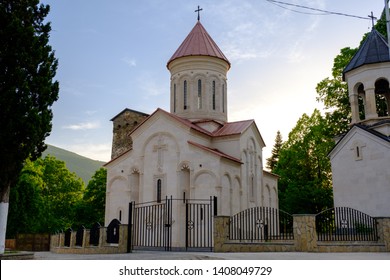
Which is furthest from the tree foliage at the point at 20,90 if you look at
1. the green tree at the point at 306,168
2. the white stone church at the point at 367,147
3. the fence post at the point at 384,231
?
the green tree at the point at 306,168

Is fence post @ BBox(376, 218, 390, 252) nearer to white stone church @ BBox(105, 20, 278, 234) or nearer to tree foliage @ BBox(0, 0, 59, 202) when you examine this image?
white stone church @ BBox(105, 20, 278, 234)

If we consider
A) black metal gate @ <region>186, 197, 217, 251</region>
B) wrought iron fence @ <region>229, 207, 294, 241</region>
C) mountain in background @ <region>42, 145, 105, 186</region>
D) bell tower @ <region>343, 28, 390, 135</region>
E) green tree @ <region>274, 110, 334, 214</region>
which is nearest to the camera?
wrought iron fence @ <region>229, 207, 294, 241</region>

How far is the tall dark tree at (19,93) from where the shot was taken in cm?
1200

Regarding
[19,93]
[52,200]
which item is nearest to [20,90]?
[19,93]

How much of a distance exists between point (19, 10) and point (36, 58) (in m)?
1.66

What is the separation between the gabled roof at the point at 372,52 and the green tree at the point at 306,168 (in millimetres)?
8213

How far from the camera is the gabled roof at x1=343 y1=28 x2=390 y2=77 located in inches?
800

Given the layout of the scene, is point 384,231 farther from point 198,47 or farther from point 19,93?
point 198,47

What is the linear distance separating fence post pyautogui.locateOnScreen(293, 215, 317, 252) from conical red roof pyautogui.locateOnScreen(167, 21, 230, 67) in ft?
53.4

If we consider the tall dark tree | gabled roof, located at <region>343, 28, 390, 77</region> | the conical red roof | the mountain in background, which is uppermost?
the mountain in background

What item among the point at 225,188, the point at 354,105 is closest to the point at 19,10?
the point at 225,188

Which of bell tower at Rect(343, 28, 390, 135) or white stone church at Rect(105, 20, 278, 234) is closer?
bell tower at Rect(343, 28, 390, 135)

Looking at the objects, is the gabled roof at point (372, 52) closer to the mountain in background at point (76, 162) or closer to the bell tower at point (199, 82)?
the bell tower at point (199, 82)

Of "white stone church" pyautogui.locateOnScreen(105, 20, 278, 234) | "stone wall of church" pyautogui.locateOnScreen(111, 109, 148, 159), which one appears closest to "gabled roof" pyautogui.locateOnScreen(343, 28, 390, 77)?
"white stone church" pyautogui.locateOnScreen(105, 20, 278, 234)
